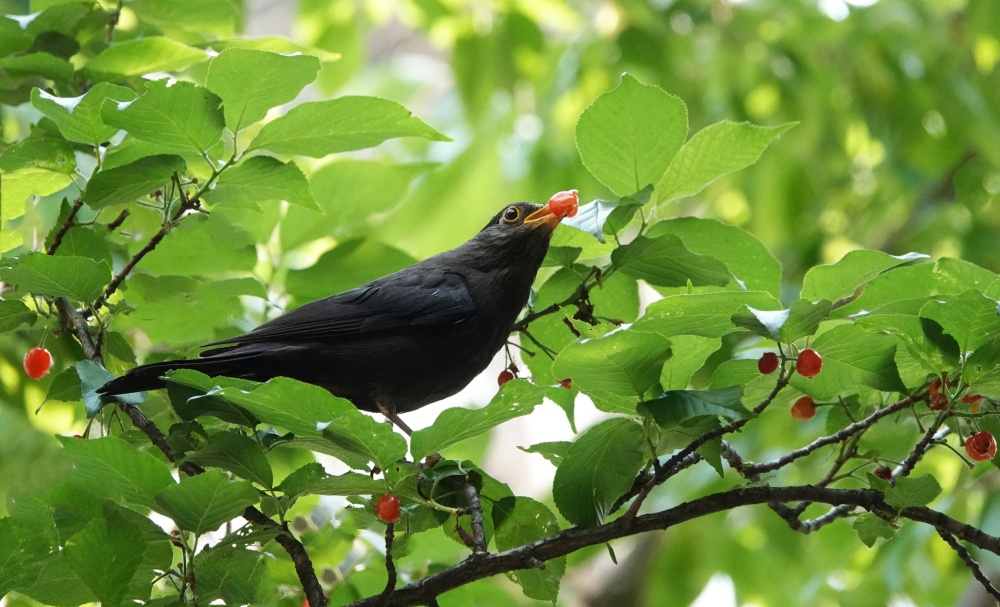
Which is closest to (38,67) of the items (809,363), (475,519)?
(475,519)

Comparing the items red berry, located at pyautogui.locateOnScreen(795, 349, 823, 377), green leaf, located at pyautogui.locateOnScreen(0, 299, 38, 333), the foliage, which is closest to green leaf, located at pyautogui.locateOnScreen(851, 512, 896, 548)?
the foliage

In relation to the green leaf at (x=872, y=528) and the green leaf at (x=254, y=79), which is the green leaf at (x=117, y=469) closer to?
the green leaf at (x=254, y=79)

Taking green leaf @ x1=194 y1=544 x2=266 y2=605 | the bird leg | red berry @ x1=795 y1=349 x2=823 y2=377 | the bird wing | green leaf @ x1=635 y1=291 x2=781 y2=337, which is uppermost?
green leaf @ x1=635 y1=291 x2=781 y2=337

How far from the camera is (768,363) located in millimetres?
1940

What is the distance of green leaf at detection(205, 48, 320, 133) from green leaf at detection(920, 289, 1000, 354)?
4.33 ft

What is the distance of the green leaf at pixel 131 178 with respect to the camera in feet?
7.04

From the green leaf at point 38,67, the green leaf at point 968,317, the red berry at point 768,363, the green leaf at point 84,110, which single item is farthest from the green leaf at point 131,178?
the green leaf at point 968,317

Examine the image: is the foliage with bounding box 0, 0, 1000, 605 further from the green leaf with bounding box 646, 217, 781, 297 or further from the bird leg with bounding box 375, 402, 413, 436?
the bird leg with bounding box 375, 402, 413, 436

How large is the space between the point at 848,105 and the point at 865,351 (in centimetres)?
457

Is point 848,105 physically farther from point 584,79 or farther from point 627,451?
point 627,451

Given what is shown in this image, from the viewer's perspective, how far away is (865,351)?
1901mm

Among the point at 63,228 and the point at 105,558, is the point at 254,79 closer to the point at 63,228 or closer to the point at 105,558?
the point at 63,228

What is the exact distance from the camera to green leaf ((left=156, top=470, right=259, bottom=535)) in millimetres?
1712

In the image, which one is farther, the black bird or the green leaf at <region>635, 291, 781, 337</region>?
the black bird
